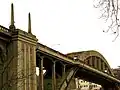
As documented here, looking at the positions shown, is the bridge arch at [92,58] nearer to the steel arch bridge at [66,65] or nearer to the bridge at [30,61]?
the steel arch bridge at [66,65]

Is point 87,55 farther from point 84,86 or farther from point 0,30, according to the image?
point 84,86

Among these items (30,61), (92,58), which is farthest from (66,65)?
(92,58)

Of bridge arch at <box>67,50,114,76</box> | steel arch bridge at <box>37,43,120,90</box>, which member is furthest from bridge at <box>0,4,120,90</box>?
bridge arch at <box>67,50,114,76</box>

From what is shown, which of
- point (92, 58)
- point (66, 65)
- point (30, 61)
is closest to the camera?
point (30, 61)

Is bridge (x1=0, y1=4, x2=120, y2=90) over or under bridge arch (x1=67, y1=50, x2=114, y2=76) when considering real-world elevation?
under

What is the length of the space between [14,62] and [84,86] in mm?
99107

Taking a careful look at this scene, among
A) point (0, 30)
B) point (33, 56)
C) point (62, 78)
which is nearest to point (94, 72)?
point (62, 78)

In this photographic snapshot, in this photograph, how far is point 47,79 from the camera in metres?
51.5

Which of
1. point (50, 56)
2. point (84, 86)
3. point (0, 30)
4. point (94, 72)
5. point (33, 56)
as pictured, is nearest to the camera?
point (0, 30)

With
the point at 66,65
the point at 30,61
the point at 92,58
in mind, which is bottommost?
the point at 30,61

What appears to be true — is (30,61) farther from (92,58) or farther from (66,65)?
(92,58)

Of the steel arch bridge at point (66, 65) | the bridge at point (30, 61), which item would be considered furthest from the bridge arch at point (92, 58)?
the bridge at point (30, 61)

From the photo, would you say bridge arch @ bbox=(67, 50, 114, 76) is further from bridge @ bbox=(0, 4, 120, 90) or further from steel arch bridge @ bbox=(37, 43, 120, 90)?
bridge @ bbox=(0, 4, 120, 90)

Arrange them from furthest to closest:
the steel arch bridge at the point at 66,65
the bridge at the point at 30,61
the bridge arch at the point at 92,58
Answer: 1. the bridge arch at the point at 92,58
2. the steel arch bridge at the point at 66,65
3. the bridge at the point at 30,61
